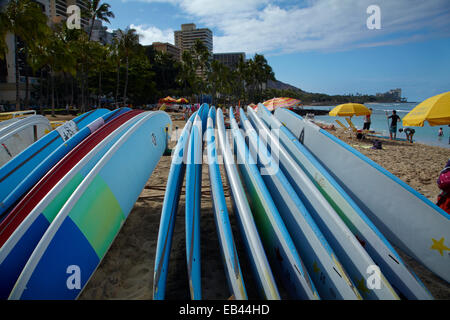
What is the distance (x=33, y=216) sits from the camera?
5.84 ft

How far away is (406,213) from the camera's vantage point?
7.41 ft

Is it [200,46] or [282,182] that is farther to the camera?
[200,46]

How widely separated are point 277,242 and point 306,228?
25 cm

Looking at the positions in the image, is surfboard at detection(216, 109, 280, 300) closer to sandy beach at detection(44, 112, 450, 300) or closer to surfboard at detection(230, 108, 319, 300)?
surfboard at detection(230, 108, 319, 300)

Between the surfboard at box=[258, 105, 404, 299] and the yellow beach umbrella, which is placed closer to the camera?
the surfboard at box=[258, 105, 404, 299]

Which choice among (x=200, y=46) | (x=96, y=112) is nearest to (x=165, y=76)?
(x=200, y=46)

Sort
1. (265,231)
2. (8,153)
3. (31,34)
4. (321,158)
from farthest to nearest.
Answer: (31,34) < (8,153) < (321,158) < (265,231)

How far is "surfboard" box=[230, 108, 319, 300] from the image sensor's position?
5.40 feet

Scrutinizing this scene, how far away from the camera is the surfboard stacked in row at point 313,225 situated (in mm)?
1656

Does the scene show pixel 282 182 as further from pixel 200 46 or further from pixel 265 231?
pixel 200 46

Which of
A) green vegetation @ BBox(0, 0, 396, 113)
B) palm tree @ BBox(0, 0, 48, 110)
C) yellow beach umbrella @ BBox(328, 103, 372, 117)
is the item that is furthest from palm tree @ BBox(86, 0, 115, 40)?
yellow beach umbrella @ BBox(328, 103, 372, 117)

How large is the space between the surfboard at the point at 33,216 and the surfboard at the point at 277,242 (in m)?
1.57

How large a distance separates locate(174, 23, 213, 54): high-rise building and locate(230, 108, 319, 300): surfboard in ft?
487
